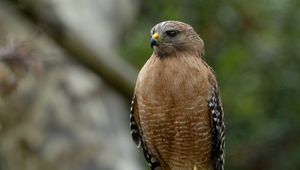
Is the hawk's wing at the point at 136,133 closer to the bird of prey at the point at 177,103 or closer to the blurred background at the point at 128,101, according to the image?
the bird of prey at the point at 177,103

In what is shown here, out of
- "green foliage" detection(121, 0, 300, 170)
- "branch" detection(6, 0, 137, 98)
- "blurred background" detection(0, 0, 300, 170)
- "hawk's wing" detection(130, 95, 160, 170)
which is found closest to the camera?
"hawk's wing" detection(130, 95, 160, 170)

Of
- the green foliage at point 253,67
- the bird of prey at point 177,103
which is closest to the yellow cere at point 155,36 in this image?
the bird of prey at point 177,103

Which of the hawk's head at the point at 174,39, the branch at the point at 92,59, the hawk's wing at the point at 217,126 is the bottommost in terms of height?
the hawk's wing at the point at 217,126

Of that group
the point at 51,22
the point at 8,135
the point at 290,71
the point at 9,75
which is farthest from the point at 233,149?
the point at 9,75

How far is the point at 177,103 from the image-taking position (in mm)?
5945

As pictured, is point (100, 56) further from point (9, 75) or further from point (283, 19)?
point (9, 75)

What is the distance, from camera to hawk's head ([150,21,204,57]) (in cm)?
603

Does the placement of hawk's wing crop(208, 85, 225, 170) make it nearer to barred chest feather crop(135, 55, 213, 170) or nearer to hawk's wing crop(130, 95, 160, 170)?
barred chest feather crop(135, 55, 213, 170)

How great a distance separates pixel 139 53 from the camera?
13438 mm

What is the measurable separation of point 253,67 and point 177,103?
24.9 ft

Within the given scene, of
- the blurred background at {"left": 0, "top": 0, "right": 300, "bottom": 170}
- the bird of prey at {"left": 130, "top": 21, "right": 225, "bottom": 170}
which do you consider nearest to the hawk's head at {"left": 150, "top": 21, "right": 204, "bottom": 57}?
the bird of prey at {"left": 130, "top": 21, "right": 225, "bottom": 170}

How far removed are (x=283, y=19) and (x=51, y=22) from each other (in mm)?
4245

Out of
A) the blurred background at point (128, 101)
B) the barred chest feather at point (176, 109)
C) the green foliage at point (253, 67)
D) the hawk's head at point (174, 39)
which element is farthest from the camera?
the green foliage at point (253, 67)

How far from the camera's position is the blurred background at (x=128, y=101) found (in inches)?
493
